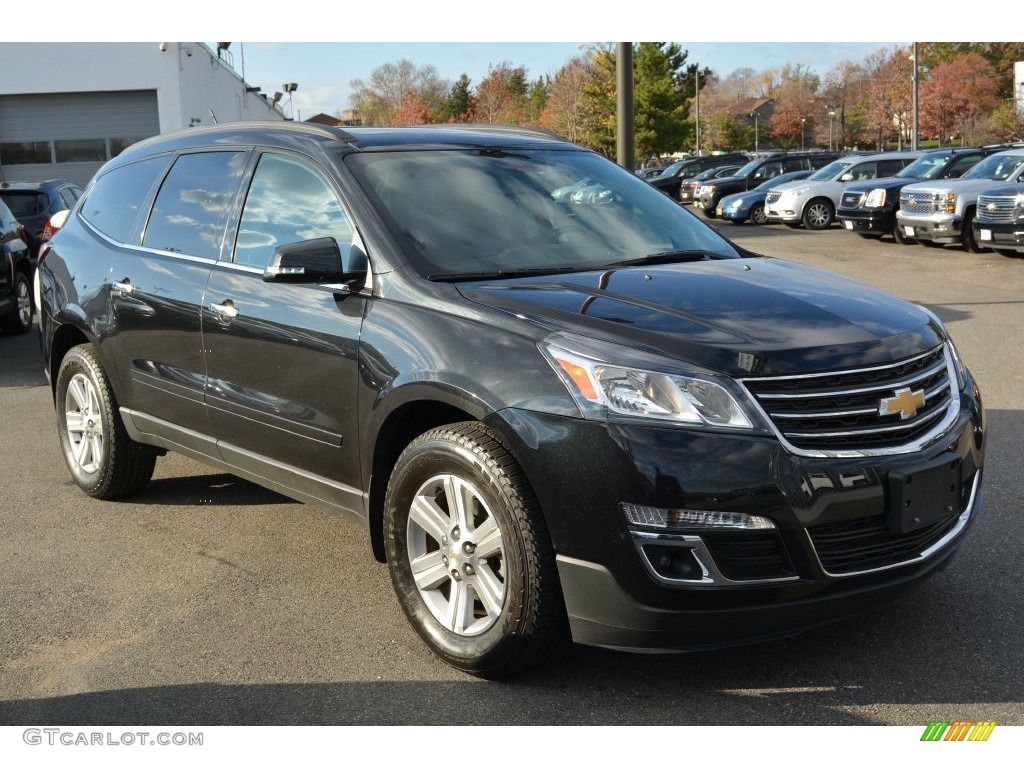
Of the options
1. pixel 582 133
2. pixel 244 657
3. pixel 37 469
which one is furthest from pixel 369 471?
pixel 582 133

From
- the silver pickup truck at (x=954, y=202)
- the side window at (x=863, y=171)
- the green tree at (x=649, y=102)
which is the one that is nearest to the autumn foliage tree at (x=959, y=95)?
the green tree at (x=649, y=102)

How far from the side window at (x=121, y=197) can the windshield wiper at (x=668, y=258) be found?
2.49 m

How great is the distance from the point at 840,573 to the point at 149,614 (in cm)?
258

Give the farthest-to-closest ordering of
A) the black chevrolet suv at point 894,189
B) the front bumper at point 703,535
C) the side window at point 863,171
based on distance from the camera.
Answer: the side window at point 863,171 → the black chevrolet suv at point 894,189 → the front bumper at point 703,535

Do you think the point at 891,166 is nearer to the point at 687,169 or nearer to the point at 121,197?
the point at 687,169

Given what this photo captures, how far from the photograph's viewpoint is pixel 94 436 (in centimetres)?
592

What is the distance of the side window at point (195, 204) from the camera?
16.2 feet

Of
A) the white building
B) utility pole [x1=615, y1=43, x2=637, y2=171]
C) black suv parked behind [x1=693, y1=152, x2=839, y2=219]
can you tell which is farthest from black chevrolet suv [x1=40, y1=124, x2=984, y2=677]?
the white building

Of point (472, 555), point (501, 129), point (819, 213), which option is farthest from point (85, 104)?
point (472, 555)

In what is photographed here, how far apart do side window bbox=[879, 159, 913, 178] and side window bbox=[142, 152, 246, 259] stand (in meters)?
22.2

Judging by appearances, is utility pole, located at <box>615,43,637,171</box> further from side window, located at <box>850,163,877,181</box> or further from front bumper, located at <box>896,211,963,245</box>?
side window, located at <box>850,163,877,181</box>

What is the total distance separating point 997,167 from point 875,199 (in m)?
2.93

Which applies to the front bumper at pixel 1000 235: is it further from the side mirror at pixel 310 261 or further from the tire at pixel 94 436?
the side mirror at pixel 310 261

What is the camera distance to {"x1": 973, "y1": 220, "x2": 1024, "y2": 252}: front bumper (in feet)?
55.5
